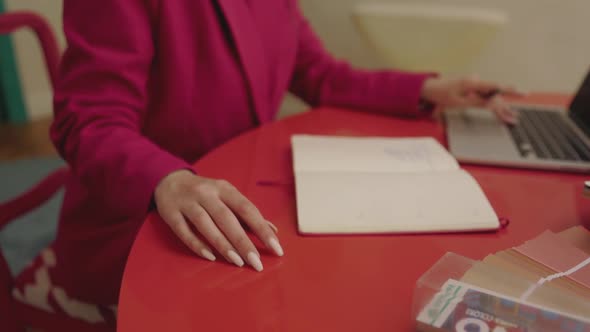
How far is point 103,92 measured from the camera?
674 mm

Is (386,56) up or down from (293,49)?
down

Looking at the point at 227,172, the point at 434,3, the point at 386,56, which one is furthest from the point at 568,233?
the point at 434,3

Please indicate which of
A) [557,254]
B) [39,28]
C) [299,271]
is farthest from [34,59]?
[557,254]

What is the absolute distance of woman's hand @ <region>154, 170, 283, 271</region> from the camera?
504 millimetres

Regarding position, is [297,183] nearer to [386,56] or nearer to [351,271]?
[351,271]

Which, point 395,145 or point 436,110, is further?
point 436,110

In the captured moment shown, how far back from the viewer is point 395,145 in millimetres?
783

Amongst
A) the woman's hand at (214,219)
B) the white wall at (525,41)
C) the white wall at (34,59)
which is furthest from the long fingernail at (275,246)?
the white wall at (34,59)

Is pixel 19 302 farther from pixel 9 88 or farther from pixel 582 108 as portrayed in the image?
pixel 9 88

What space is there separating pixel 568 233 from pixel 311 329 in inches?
11.3

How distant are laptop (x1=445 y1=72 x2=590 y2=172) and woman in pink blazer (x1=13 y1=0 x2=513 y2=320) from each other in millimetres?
45

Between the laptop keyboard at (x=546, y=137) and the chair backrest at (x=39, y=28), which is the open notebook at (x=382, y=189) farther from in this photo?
the chair backrest at (x=39, y=28)

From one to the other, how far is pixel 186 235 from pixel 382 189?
0.23 metres

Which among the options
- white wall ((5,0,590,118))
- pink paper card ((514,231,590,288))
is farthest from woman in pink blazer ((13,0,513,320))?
white wall ((5,0,590,118))
